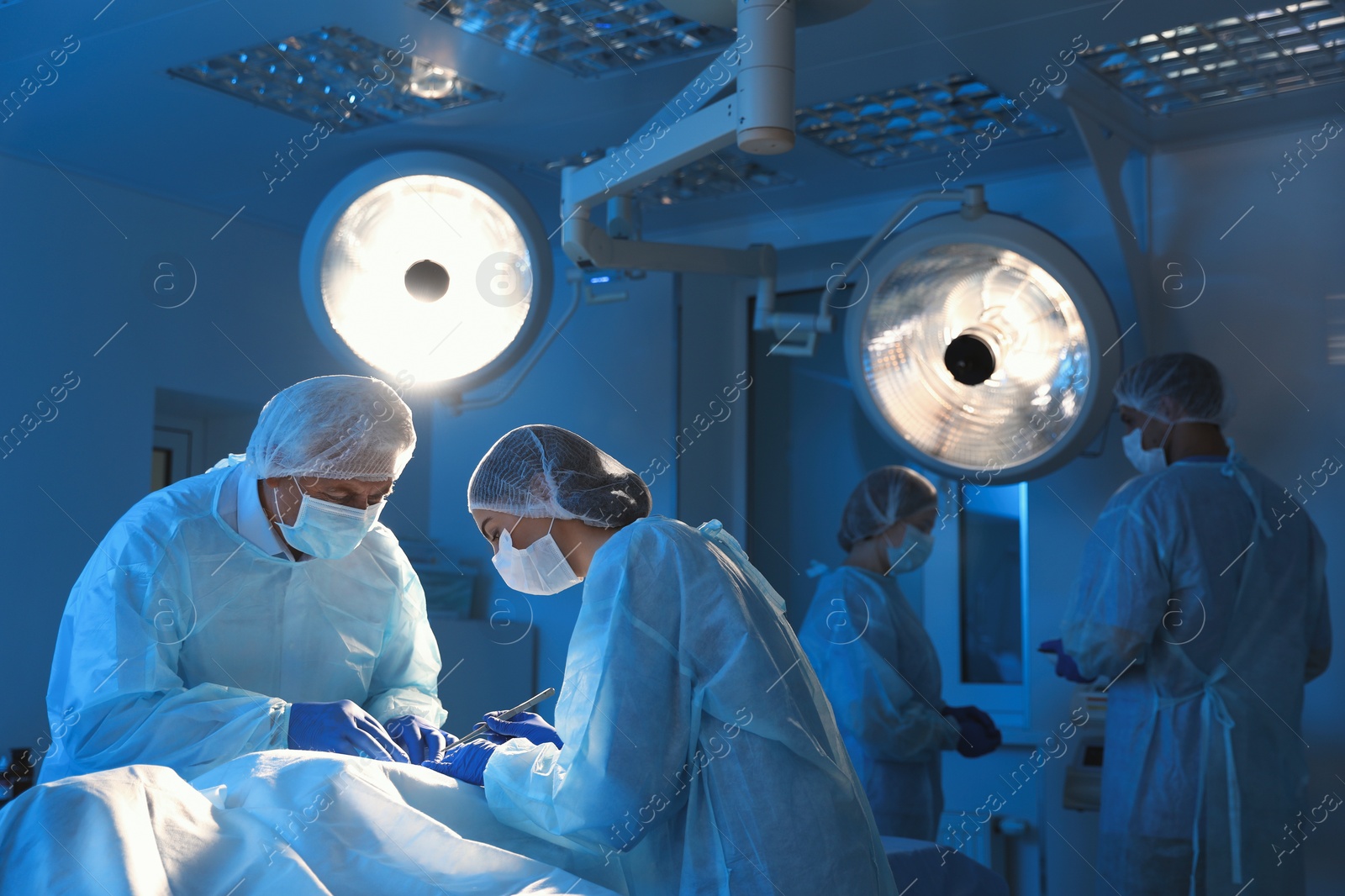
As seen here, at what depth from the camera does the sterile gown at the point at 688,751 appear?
1.39m

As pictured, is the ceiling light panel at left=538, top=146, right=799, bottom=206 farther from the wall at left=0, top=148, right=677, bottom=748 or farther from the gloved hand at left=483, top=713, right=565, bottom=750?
the gloved hand at left=483, top=713, right=565, bottom=750

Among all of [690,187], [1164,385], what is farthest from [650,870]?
[690,187]

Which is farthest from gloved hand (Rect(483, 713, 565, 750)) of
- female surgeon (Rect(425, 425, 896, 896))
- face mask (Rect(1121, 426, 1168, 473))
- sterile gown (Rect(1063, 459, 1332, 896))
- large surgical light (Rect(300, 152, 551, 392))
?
face mask (Rect(1121, 426, 1168, 473))

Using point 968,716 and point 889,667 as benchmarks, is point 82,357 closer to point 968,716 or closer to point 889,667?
point 889,667

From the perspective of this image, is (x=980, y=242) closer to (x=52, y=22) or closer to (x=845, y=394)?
(x=845, y=394)

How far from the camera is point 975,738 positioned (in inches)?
114

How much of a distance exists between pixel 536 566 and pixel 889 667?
4.18 ft

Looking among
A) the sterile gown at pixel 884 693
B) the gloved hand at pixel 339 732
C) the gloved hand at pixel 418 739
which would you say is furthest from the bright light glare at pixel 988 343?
the gloved hand at pixel 339 732

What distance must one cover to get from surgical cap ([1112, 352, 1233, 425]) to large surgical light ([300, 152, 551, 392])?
1292 mm

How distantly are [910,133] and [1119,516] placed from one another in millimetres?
1075

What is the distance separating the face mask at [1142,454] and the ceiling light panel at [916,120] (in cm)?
77

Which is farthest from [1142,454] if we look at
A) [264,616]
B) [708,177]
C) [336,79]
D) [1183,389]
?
[336,79]

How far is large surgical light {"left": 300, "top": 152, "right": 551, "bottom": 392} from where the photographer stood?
2682mm

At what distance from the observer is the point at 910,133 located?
2.98 metres
